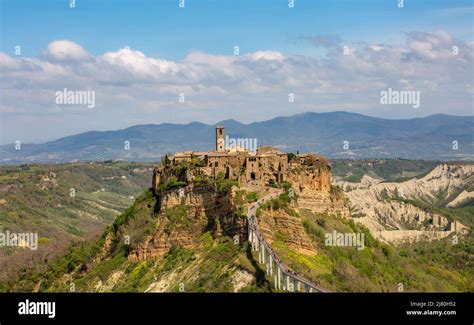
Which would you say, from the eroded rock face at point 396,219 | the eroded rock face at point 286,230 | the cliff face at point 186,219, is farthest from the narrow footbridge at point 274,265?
the eroded rock face at point 396,219

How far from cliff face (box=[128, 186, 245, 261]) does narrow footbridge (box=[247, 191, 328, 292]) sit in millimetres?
3677

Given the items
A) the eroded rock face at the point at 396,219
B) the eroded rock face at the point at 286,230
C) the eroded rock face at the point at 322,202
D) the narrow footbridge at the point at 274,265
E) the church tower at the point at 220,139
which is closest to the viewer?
the narrow footbridge at the point at 274,265

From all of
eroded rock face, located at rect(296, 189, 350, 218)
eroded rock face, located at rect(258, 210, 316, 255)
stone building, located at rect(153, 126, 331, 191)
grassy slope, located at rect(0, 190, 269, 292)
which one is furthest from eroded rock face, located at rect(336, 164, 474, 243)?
eroded rock face, located at rect(258, 210, 316, 255)

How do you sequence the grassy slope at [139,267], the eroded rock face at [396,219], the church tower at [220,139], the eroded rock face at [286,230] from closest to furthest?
the grassy slope at [139,267]
the eroded rock face at [286,230]
the church tower at [220,139]
the eroded rock face at [396,219]

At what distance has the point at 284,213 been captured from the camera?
5606 centimetres

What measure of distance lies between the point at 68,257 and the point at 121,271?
11.9 metres

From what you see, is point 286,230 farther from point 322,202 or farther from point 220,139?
point 220,139

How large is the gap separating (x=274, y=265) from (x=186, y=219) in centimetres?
1678

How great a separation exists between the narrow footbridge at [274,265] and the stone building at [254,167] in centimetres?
871

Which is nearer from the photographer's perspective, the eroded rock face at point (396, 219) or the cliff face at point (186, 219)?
the cliff face at point (186, 219)

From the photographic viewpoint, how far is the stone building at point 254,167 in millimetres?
64000

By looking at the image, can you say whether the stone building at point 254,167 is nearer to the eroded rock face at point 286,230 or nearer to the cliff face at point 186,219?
the cliff face at point 186,219

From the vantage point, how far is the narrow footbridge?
41.2 m
